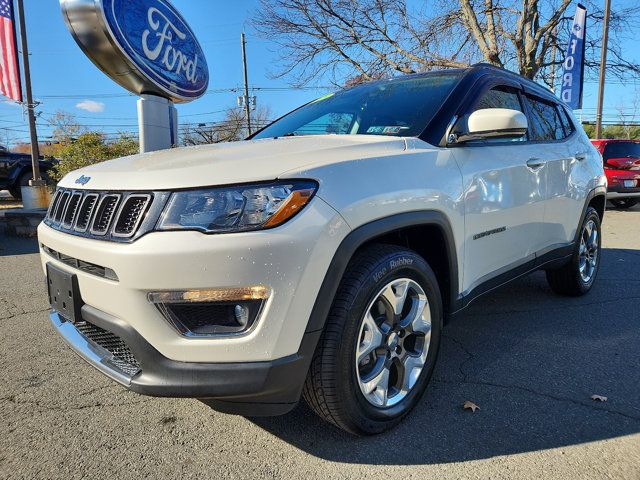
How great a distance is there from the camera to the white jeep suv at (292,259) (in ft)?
5.53

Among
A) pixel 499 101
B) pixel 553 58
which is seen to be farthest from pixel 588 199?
pixel 553 58

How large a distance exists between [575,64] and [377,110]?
1530 centimetres

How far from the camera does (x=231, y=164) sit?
1.82m

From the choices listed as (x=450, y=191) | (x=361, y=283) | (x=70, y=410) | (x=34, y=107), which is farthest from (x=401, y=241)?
(x=34, y=107)

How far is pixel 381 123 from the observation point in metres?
2.80

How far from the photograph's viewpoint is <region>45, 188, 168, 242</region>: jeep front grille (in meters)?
1.73

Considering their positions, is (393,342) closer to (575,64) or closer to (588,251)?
(588,251)

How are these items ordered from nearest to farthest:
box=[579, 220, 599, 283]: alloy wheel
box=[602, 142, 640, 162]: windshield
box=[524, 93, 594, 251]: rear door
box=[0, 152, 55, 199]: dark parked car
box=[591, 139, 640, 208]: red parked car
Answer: box=[524, 93, 594, 251]: rear door < box=[579, 220, 599, 283]: alloy wheel < box=[591, 139, 640, 208]: red parked car < box=[602, 142, 640, 162]: windshield < box=[0, 152, 55, 199]: dark parked car

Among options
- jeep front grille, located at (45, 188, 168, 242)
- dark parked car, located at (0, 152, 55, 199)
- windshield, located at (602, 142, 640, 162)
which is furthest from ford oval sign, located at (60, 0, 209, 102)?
windshield, located at (602, 142, 640, 162)

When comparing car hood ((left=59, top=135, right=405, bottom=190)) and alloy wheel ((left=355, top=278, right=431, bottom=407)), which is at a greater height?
car hood ((left=59, top=135, right=405, bottom=190))

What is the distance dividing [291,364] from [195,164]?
861mm

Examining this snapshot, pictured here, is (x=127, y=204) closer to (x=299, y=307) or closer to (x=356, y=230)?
(x=299, y=307)

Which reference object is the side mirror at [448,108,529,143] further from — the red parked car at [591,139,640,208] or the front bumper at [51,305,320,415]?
the red parked car at [591,139,640,208]

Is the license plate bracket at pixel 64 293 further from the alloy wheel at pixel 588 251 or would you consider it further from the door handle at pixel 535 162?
the alloy wheel at pixel 588 251
